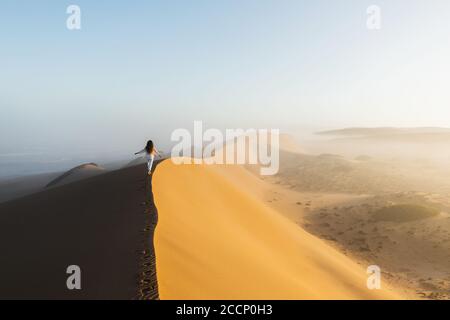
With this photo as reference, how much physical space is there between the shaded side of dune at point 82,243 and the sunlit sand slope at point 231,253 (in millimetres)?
554

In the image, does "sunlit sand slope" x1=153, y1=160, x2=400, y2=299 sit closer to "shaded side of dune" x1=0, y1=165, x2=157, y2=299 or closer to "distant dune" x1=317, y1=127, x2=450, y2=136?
"shaded side of dune" x1=0, y1=165, x2=157, y2=299

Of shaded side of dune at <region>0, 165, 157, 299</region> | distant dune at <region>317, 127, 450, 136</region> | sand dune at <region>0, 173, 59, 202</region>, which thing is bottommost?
sand dune at <region>0, 173, 59, 202</region>

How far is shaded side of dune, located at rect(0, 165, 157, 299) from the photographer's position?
5.40 m

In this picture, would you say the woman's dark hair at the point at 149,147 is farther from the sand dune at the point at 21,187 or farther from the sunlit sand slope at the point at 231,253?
the sand dune at the point at 21,187

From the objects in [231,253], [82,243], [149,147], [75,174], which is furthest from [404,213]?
[75,174]

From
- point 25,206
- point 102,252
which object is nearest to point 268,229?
point 102,252

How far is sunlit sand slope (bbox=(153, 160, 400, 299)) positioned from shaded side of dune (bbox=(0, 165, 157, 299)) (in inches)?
21.8

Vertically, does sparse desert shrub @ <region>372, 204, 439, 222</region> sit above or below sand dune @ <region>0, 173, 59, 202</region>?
above

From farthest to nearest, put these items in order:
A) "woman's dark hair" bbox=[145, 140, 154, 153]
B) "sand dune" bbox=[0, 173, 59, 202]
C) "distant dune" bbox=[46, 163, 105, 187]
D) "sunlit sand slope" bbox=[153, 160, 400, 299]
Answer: "sand dune" bbox=[0, 173, 59, 202], "distant dune" bbox=[46, 163, 105, 187], "woman's dark hair" bbox=[145, 140, 154, 153], "sunlit sand slope" bbox=[153, 160, 400, 299]

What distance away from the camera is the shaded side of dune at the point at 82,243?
5.40 meters

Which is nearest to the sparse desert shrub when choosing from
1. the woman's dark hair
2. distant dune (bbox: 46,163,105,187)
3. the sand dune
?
the woman's dark hair

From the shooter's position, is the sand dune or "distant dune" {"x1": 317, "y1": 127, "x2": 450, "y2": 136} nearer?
the sand dune

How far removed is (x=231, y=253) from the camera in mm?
7625

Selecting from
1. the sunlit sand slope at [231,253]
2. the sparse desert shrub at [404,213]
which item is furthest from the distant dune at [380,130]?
the sunlit sand slope at [231,253]
